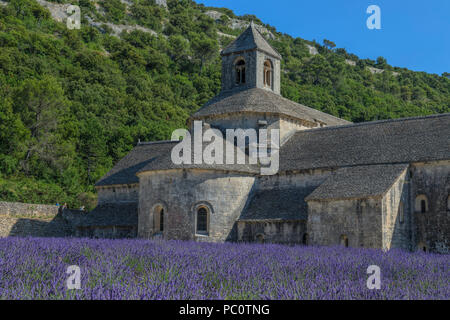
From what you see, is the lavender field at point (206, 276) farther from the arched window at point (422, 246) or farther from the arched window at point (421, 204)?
the arched window at point (421, 204)

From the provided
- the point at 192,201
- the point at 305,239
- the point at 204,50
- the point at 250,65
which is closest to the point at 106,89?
the point at 204,50

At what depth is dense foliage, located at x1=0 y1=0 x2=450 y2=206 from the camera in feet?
167

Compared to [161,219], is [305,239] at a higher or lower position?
lower

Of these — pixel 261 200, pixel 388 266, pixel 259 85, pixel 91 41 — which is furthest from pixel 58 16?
pixel 388 266

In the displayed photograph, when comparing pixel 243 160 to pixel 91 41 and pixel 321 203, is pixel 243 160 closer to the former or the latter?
pixel 321 203

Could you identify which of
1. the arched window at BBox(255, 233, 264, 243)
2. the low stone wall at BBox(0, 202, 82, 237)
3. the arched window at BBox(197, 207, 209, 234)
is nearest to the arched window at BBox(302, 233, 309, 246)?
the arched window at BBox(255, 233, 264, 243)

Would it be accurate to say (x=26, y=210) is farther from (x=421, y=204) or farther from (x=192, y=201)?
(x=421, y=204)

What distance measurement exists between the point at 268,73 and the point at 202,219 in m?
13.3

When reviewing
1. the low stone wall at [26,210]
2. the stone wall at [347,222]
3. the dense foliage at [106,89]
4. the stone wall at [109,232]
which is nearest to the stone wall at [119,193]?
the stone wall at [109,232]

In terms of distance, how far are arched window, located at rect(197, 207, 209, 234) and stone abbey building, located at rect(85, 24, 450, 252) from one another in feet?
0.18

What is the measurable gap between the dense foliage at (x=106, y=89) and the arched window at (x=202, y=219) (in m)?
20.1

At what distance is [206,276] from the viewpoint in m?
11.1

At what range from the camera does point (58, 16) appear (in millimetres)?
96125
